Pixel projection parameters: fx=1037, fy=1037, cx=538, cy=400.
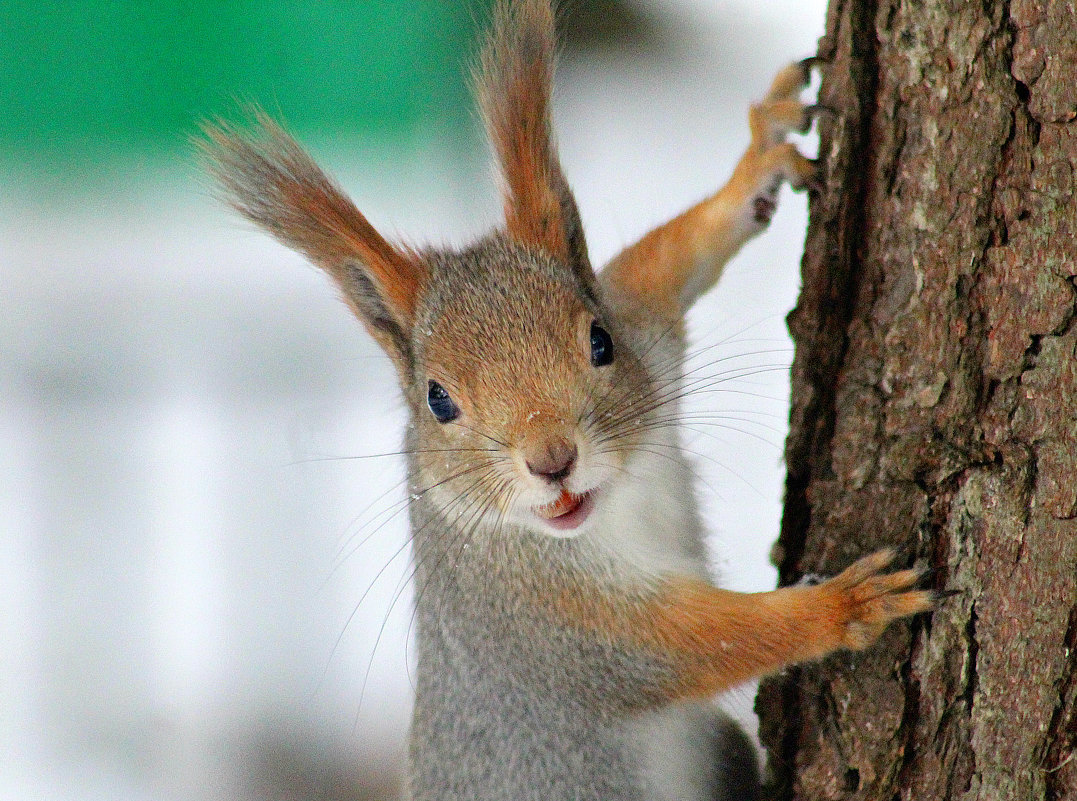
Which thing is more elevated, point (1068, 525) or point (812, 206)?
point (812, 206)

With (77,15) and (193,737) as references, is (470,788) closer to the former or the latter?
(193,737)

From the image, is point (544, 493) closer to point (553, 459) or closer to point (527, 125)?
point (553, 459)

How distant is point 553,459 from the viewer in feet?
3.98

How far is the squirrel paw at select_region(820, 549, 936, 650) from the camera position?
1184 mm

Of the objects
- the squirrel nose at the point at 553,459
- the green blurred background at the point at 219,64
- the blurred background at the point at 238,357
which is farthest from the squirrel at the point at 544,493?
the green blurred background at the point at 219,64

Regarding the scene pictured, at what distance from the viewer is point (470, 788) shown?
1562 millimetres

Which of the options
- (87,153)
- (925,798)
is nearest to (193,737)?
(87,153)

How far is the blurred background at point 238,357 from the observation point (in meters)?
2.76

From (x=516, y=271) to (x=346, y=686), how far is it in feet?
6.13

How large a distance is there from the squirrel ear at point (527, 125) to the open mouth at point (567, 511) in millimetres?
396

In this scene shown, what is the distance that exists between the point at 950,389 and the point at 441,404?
65cm

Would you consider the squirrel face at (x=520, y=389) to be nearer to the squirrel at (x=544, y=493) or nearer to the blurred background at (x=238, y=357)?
the squirrel at (x=544, y=493)

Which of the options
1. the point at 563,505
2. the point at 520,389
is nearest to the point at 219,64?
the point at 520,389

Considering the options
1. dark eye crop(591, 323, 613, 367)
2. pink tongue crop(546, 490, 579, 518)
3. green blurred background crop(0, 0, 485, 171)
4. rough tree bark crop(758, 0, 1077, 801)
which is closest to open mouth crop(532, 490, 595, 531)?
pink tongue crop(546, 490, 579, 518)
